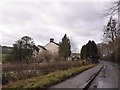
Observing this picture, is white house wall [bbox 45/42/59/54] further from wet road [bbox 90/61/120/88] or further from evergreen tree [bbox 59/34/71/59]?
wet road [bbox 90/61/120/88]

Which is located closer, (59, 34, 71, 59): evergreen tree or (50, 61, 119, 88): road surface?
(50, 61, 119, 88): road surface

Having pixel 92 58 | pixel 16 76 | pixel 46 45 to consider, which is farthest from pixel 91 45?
pixel 16 76

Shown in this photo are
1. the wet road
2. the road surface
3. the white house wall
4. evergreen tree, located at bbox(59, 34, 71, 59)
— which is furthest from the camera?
the white house wall

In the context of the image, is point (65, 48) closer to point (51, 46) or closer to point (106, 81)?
point (51, 46)

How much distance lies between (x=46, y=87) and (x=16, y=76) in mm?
7531

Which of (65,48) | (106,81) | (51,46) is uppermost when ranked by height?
(51,46)

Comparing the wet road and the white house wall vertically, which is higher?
the white house wall

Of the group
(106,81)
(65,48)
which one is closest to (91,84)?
(106,81)

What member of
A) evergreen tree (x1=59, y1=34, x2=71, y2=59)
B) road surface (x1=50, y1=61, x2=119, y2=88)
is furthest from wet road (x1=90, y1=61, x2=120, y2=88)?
evergreen tree (x1=59, y1=34, x2=71, y2=59)

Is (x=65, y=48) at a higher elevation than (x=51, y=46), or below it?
below

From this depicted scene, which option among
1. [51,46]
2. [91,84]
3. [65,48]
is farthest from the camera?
[51,46]

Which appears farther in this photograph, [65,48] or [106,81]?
[65,48]

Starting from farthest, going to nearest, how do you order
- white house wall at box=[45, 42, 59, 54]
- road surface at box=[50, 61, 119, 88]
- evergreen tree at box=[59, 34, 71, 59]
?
white house wall at box=[45, 42, 59, 54] → evergreen tree at box=[59, 34, 71, 59] → road surface at box=[50, 61, 119, 88]

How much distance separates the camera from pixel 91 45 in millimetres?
73312
